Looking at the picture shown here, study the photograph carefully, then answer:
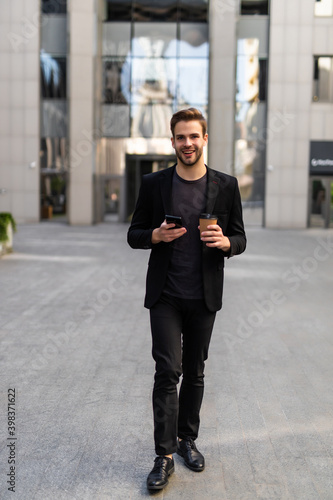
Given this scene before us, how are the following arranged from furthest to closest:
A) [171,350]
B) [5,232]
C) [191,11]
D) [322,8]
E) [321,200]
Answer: [191,11] → [321,200] → [322,8] → [5,232] → [171,350]

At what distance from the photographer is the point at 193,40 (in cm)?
3120

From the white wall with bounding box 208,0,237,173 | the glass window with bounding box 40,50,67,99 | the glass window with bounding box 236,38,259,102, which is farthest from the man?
the glass window with bounding box 40,50,67,99

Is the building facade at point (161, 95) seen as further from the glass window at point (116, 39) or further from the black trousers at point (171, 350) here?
the black trousers at point (171, 350)

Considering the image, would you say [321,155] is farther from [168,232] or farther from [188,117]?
[168,232]

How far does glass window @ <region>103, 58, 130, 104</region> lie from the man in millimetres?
28345

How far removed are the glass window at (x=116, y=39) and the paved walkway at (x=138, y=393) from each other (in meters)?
21.5

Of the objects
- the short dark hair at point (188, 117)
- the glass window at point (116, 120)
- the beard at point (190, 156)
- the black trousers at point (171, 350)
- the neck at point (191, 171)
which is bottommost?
the black trousers at point (171, 350)

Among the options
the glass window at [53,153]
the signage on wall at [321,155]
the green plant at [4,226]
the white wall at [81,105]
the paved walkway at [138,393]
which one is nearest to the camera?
the paved walkway at [138,393]

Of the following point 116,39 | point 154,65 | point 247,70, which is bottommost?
point 247,70

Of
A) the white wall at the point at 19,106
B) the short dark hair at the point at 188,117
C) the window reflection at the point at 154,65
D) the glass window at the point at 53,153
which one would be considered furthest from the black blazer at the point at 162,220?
the white wall at the point at 19,106

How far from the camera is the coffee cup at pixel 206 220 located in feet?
11.8

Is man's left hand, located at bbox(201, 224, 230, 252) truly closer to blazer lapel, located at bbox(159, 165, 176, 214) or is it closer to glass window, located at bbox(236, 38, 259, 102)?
blazer lapel, located at bbox(159, 165, 176, 214)

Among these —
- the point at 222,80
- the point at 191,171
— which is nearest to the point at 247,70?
the point at 222,80

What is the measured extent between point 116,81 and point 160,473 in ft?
96.1
